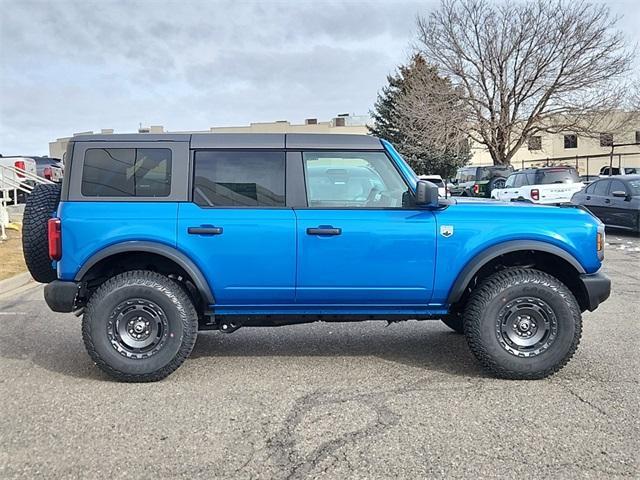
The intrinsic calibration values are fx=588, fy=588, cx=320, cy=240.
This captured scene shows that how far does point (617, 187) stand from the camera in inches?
542

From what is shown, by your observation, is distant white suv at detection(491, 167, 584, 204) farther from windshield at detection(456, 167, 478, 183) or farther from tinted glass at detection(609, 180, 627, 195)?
windshield at detection(456, 167, 478, 183)

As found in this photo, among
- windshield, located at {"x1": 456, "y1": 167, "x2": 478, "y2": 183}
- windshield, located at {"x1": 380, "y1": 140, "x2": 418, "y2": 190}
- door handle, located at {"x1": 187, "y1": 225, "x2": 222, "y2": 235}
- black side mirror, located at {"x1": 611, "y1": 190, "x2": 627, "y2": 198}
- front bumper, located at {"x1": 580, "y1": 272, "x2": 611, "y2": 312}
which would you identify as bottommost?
front bumper, located at {"x1": 580, "y1": 272, "x2": 611, "y2": 312}

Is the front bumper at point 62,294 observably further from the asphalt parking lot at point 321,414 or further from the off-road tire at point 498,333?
the off-road tire at point 498,333

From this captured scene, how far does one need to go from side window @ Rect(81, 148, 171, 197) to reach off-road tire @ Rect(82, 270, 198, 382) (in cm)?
69

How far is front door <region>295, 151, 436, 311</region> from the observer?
4531mm

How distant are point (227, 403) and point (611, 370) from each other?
3.08m

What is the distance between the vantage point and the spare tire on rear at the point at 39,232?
15.5ft

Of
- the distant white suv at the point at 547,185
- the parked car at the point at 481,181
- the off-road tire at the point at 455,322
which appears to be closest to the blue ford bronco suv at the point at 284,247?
the off-road tire at the point at 455,322

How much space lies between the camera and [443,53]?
29234 millimetres

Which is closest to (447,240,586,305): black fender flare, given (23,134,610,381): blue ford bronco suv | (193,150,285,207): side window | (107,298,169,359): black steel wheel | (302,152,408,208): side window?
(23,134,610,381): blue ford bronco suv

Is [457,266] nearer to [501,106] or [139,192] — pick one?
[139,192]

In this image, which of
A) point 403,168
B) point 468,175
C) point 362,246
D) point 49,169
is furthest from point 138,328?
point 468,175

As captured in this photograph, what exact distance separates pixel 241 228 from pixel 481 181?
2135 cm

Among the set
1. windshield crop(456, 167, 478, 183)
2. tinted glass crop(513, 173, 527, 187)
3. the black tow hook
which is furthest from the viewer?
windshield crop(456, 167, 478, 183)
